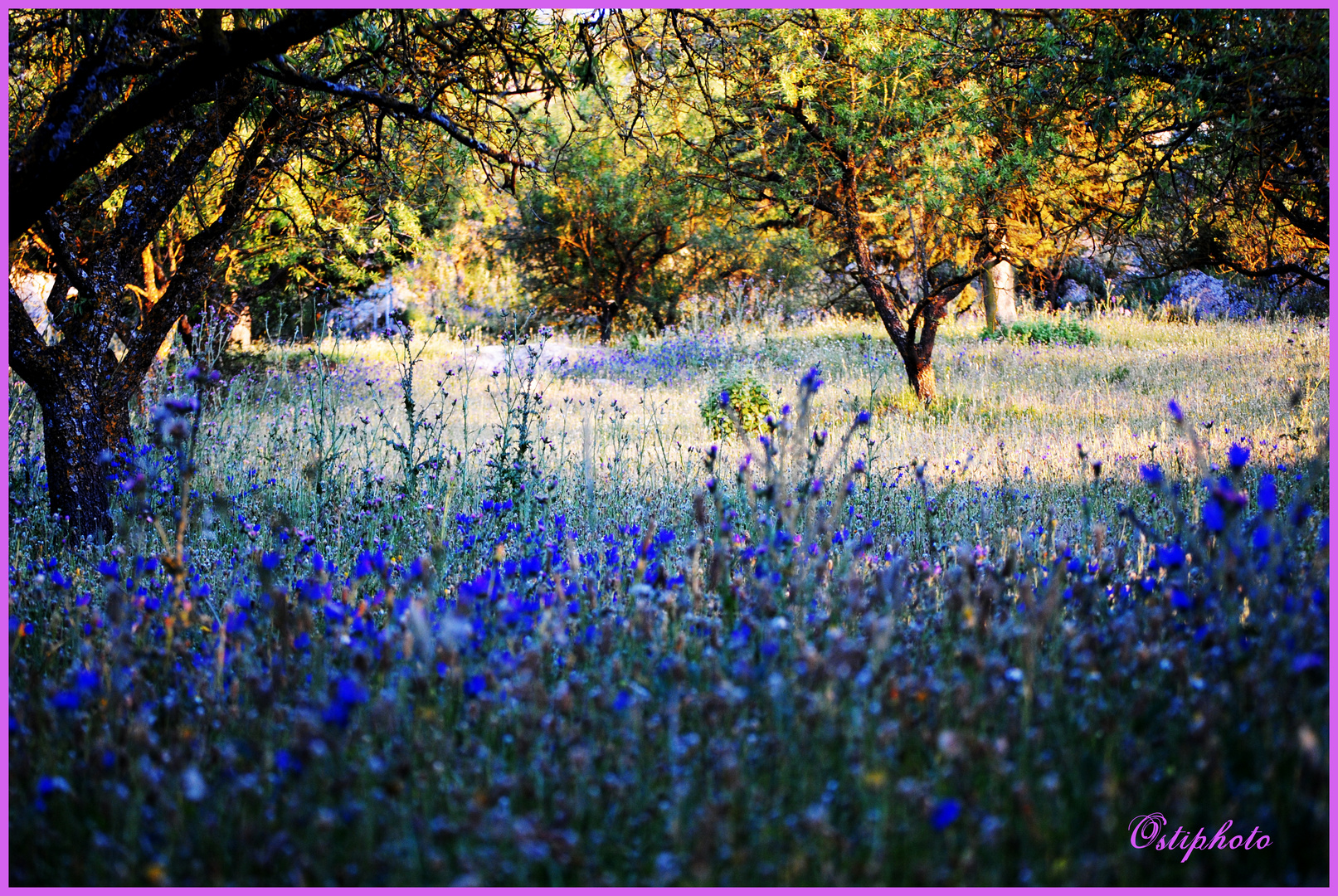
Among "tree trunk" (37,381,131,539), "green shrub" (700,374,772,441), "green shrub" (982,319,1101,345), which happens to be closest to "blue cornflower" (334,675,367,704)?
"tree trunk" (37,381,131,539)

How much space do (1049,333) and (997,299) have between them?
2.37m

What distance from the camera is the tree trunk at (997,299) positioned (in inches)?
611

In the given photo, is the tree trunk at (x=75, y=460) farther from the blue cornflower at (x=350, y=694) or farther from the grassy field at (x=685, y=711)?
the blue cornflower at (x=350, y=694)

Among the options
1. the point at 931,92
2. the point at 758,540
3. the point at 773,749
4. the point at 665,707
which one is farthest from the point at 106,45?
the point at 931,92

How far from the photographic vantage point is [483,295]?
91.3 feet

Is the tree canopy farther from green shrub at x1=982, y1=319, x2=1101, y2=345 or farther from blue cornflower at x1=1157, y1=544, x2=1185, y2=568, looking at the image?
green shrub at x1=982, y1=319, x2=1101, y2=345

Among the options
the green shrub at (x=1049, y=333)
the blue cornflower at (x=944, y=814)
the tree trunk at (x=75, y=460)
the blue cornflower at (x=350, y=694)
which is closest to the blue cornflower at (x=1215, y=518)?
the blue cornflower at (x=944, y=814)

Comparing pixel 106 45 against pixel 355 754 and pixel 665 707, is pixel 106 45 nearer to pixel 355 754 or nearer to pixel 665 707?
pixel 355 754

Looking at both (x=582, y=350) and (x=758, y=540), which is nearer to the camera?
(x=758, y=540)

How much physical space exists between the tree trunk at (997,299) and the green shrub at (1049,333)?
0.34 metres

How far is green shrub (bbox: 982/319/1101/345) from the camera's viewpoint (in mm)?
13820

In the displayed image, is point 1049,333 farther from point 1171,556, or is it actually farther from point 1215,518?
point 1215,518

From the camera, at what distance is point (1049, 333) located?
555 inches

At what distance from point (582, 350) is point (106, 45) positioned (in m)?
11.9
